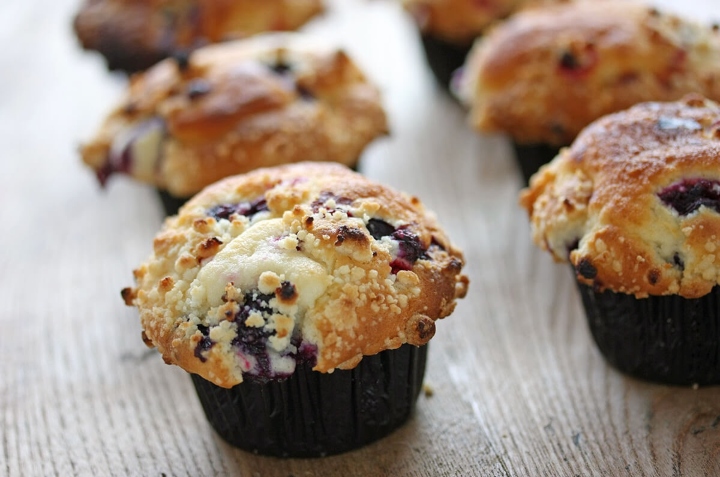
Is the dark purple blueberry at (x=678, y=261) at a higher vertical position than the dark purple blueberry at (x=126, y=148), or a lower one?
higher

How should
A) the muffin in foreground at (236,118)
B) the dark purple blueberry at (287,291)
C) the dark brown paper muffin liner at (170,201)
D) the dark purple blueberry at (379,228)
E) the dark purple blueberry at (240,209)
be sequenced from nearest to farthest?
the dark purple blueberry at (287,291)
the dark purple blueberry at (379,228)
the dark purple blueberry at (240,209)
the muffin in foreground at (236,118)
the dark brown paper muffin liner at (170,201)

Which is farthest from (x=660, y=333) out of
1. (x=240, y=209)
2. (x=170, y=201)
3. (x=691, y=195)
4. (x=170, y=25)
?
(x=170, y=25)

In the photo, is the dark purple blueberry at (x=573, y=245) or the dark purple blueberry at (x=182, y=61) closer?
the dark purple blueberry at (x=573, y=245)

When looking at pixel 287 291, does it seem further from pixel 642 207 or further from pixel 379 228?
pixel 642 207

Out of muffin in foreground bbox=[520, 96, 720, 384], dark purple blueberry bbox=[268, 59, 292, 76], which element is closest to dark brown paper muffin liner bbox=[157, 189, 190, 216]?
dark purple blueberry bbox=[268, 59, 292, 76]

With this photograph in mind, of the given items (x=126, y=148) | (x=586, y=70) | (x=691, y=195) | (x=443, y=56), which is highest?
(x=691, y=195)

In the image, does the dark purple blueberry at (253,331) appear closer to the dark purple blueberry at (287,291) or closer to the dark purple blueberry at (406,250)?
the dark purple blueberry at (287,291)

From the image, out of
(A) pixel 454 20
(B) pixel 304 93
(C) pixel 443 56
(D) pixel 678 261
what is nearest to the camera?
(D) pixel 678 261

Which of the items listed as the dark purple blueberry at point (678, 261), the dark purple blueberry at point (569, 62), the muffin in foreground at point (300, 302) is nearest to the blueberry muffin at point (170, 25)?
the dark purple blueberry at point (569, 62)
